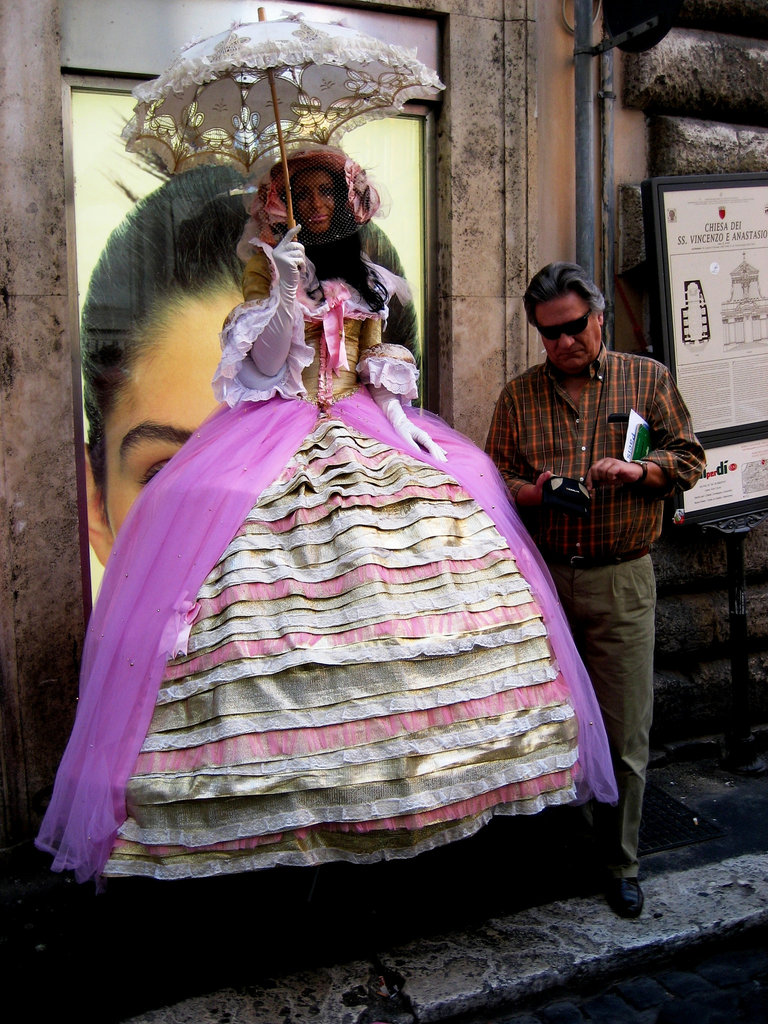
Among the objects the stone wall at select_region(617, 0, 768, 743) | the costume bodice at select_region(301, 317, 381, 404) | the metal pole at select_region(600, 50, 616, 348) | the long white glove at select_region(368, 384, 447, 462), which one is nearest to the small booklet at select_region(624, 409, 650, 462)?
the long white glove at select_region(368, 384, 447, 462)

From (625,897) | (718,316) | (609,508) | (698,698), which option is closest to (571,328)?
(609,508)

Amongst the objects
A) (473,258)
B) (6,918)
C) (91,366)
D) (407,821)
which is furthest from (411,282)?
(6,918)

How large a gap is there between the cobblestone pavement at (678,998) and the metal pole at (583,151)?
9.74ft

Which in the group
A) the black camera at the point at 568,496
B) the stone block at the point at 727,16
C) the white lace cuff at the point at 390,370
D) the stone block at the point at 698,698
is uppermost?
the stone block at the point at 727,16

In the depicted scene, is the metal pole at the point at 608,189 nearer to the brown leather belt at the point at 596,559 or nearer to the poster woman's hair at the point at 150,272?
the brown leather belt at the point at 596,559

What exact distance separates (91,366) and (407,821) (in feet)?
8.06

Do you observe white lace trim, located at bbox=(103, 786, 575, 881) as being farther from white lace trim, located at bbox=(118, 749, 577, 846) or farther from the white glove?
the white glove

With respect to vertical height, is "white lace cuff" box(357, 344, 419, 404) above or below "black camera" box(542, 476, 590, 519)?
above

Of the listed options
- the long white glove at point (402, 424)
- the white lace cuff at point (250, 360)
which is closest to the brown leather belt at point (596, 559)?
the long white glove at point (402, 424)

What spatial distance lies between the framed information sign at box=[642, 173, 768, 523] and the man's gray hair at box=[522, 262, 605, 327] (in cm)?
104

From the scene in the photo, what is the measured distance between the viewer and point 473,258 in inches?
184

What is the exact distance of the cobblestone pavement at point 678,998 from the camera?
288cm
